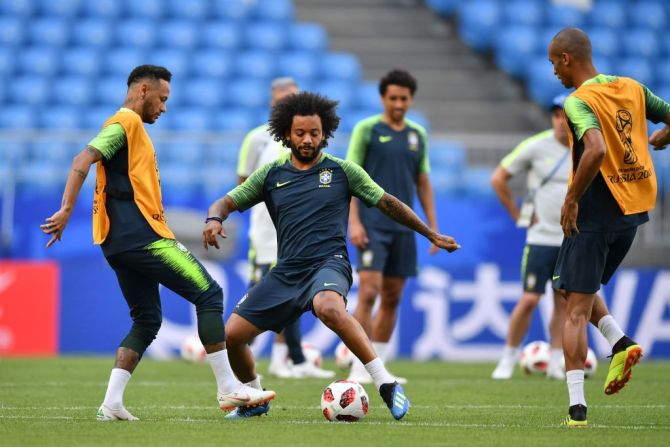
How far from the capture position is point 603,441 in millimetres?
6590

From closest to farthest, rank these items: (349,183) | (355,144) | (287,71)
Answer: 1. (349,183)
2. (355,144)
3. (287,71)

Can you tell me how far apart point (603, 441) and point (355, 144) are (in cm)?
487

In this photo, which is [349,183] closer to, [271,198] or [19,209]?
[271,198]

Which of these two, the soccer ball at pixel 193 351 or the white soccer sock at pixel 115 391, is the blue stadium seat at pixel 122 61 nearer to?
the soccer ball at pixel 193 351

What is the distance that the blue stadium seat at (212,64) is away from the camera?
20109mm

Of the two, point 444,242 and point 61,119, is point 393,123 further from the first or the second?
point 61,119

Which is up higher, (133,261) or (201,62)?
(201,62)

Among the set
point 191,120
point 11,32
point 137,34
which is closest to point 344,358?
point 191,120

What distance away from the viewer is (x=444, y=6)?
22.6 meters

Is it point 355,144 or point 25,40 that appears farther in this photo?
point 25,40

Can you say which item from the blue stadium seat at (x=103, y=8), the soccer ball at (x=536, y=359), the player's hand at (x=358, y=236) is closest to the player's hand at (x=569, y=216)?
the player's hand at (x=358, y=236)

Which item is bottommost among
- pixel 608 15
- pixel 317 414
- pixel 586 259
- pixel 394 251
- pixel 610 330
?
pixel 317 414

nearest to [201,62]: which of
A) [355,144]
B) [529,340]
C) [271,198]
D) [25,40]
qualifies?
[25,40]

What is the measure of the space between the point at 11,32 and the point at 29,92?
1.64m
